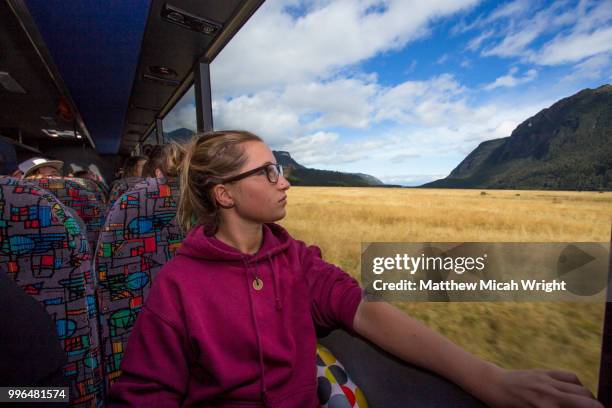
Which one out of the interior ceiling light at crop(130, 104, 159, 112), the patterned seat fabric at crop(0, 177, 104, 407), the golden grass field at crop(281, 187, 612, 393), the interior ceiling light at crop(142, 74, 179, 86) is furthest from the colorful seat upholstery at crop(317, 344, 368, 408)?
the interior ceiling light at crop(130, 104, 159, 112)

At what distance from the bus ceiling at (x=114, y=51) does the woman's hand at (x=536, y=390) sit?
2567 mm

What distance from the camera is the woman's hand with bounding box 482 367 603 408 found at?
59cm

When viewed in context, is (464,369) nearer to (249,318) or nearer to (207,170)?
(249,318)

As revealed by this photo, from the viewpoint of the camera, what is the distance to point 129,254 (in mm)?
1042

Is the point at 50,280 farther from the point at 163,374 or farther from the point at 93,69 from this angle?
the point at 93,69

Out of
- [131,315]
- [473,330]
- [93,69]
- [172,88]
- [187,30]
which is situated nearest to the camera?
[131,315]

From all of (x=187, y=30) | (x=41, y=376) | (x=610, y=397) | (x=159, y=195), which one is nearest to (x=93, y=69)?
(x=187, y=30)

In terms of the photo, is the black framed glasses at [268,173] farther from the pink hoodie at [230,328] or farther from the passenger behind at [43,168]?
the passenger behind at [43,168]

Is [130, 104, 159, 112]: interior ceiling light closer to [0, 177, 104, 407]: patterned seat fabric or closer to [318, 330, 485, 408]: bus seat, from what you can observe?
[0, 177, 104, 407]: patterned seat fabric

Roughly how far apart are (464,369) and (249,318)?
569 millimetres

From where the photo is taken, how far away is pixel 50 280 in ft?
2.80

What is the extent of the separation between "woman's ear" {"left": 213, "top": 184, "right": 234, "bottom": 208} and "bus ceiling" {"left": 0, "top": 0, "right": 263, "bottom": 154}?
187cm

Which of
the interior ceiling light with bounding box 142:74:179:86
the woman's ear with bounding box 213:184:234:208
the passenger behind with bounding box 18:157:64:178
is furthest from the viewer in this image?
the interior ceiling light with bounding box 142:74:179:86

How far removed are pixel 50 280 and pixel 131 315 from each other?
28 cm
